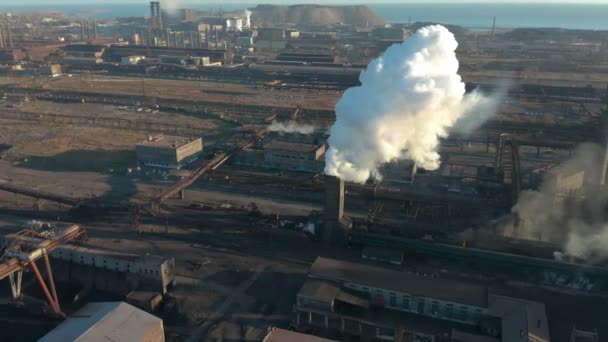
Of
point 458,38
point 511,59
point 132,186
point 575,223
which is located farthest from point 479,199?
point 458,38

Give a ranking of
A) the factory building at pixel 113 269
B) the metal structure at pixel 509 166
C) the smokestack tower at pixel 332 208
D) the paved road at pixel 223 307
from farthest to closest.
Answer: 1. the metal structure at pixel 509 166
2. the smokestack tower at pixel 332 208
3. the factory building at pixel 113 269
4. the paved road at pixel 223 307

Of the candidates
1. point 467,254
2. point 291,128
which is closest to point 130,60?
point 291,128

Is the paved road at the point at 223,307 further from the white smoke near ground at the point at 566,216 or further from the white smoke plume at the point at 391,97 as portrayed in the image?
the white smoke near ground at the point at 566,216

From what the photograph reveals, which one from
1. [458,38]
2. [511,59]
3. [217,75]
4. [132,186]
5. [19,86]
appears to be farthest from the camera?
[458,38]

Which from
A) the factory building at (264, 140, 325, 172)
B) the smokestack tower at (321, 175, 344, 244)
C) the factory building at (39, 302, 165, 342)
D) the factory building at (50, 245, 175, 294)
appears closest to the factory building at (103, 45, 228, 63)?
the factory building at (264, 140, 325, 172)

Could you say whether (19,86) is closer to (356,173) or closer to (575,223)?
(356,173)

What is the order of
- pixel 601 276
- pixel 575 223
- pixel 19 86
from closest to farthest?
pixel 601 276 → pixel 575 223 → pixel 19 86

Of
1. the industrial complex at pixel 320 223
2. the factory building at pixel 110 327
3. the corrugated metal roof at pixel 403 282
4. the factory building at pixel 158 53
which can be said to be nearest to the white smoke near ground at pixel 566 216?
the industrial complex at pixel 320 223

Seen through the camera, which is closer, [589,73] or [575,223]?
[575,223]

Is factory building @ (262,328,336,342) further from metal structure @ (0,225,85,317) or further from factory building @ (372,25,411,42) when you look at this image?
factory building @ (372,25,411,42)
